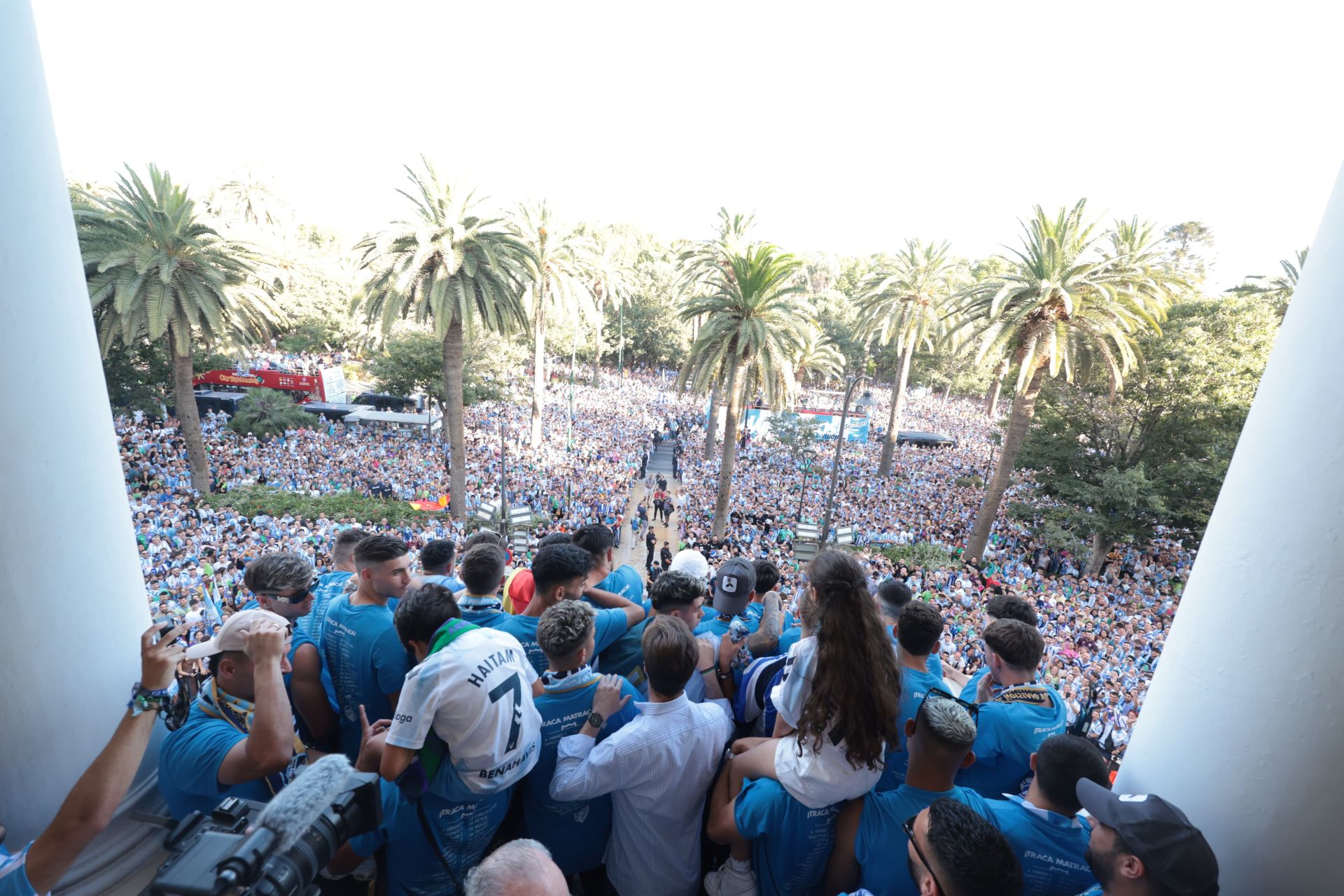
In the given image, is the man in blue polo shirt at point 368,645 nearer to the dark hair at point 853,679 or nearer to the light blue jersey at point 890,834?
the dark hair at point 853,679

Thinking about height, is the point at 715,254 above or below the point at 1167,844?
above

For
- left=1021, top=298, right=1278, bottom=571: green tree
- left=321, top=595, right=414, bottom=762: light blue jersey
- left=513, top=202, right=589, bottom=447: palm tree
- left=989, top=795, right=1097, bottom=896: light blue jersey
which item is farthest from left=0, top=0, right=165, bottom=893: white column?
left=513, top=202, right=589, bottom=447: palm tree

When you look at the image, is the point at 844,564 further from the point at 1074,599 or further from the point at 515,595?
the point at 1074,599

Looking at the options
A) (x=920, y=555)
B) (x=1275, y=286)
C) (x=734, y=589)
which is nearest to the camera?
(x=734, y=589)

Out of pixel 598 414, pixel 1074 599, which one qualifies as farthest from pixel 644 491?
pixel 1074 599

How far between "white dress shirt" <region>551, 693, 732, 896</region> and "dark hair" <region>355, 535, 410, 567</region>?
1.46 metres

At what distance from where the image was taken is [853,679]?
2.38 m

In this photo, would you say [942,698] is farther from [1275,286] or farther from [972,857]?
[1275,286]

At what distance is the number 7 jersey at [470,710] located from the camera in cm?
230

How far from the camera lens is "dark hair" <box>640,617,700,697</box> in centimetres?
255

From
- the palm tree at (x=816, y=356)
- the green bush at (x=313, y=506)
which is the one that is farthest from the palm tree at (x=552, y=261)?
the green bush at (x=313, y=506)

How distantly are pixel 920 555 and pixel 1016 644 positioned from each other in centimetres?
1933

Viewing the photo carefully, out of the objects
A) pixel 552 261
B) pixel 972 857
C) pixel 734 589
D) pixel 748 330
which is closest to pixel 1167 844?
pixel 972 857

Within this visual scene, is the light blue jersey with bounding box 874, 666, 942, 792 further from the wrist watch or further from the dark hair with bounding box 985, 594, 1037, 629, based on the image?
the wrist watch
